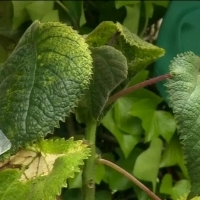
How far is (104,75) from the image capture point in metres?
0.40

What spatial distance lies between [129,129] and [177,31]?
14cm

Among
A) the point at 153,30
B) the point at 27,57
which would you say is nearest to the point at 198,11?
the point at 153,30

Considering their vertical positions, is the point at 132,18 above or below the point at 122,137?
above

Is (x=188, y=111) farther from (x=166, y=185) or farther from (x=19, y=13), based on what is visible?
(x=19, y=13)

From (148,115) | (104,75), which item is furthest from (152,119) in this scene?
(104,75)

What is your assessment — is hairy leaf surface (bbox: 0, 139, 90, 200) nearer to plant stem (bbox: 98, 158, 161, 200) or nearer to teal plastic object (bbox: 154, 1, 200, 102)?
plant stem (bbox: 98, 158, 161, 200)

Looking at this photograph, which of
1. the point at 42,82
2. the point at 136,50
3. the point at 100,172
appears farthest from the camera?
the point at 100,172

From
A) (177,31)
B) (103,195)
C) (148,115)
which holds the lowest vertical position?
(103,195)

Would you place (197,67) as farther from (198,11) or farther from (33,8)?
(33,8)

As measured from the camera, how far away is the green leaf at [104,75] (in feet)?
1.28

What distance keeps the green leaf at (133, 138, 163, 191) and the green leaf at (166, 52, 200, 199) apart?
20 cm

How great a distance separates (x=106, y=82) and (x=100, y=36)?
78 millimetres

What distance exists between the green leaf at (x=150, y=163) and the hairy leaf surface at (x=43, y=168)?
8.7 inches

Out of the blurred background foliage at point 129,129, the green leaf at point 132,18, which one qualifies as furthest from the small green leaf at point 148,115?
the green leaf at point 132,18
